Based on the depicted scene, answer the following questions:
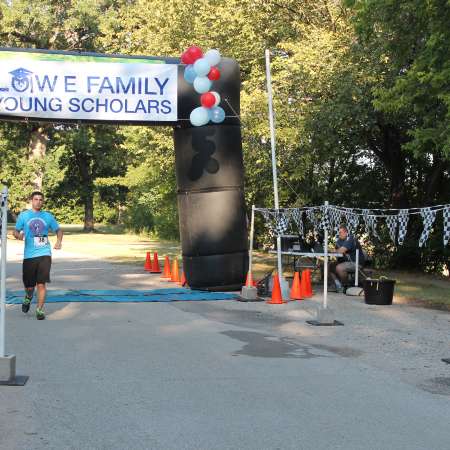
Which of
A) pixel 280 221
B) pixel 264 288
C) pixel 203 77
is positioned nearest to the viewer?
pixel 203 77

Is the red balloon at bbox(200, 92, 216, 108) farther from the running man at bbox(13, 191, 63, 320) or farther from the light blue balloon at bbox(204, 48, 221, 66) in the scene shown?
the running man at bbox(13, 191, 63, 320)

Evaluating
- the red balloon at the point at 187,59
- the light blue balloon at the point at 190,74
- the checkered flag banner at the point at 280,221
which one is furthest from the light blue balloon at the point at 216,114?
the checkered flag banner at the point at 280,221

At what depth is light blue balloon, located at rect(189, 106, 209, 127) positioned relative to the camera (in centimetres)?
1537

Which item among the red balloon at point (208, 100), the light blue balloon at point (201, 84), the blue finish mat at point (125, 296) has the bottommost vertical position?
the blue finish mat at point (125, 296)

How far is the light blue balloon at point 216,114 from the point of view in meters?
15.7

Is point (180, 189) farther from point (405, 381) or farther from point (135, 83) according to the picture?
point (405, 381)

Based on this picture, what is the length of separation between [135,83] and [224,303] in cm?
501

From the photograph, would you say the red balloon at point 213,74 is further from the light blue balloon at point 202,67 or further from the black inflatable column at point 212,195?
the black inflatable column at point 212,195

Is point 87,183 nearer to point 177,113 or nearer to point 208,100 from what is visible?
point 177,113

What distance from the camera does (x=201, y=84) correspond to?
49.6 feet

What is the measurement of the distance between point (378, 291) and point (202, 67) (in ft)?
18.2

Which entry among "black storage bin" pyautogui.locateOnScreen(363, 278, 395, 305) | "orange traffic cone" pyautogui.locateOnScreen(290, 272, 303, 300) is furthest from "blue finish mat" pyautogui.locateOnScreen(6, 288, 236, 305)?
"black storage bin" pyautogui.locateOnScreen(363, 278, 395, 305)

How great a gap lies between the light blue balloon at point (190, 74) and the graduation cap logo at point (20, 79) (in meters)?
3.14

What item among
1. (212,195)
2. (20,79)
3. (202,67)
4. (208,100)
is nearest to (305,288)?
(212,195)
